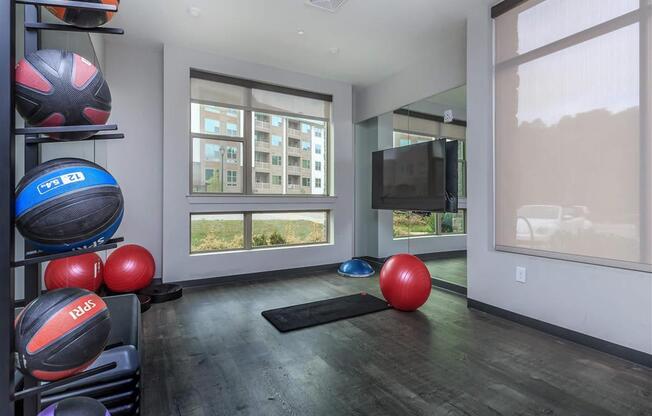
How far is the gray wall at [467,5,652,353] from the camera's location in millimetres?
2289

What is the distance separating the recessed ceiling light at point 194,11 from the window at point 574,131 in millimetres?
2979

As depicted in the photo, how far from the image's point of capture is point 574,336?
2592mm

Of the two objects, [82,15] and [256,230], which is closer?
[82,15]

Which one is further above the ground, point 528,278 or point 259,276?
point 528,278

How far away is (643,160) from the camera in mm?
2248

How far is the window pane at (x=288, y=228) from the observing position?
15.9 ft

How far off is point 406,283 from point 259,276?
2.33 metres

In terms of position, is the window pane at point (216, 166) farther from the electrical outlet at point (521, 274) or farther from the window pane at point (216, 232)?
the electrical outlet at point (521, 274)

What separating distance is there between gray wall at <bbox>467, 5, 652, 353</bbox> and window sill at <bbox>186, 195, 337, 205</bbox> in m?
2.39

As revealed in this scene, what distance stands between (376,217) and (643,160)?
11.6 ft

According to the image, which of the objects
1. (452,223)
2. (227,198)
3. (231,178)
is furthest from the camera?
(231,178)

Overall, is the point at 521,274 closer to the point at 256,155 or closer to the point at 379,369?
the point at 379,369

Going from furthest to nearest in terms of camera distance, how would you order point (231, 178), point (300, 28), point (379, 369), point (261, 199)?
point (261, 199) < point (231, 178) < point (300, 28) < point (379, 369)

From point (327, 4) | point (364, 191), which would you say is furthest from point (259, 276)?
point (327, 4)
